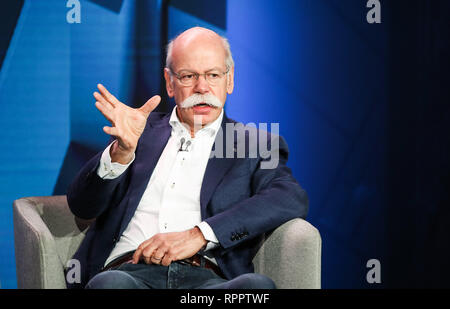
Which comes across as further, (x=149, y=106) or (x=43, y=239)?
(x=149, y=106)

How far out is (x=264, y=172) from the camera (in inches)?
103

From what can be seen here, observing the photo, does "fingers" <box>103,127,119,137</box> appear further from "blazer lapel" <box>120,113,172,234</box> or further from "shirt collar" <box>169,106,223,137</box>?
"shirt collar" <box>169,106,223,137</box>

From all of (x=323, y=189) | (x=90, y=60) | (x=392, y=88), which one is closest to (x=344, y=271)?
(x=323, y=189)

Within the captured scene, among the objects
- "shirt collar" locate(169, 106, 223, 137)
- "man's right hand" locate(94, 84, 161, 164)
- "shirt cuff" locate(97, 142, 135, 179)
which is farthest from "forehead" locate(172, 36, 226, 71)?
"shirt cuff" locate(97, 142, 135, 179)

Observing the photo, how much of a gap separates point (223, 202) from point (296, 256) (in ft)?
1.38

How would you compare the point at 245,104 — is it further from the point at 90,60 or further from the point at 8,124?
the point at 8,124

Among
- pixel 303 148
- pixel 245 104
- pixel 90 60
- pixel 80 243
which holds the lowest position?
pixel 80 243

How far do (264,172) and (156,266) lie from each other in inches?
24.9

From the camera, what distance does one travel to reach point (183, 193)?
2.61 m

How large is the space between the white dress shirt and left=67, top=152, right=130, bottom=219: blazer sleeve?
0.11 ft

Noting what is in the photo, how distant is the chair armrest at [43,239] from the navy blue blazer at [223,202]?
17cm

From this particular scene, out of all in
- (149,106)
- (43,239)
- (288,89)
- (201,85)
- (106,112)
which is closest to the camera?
(43,239)

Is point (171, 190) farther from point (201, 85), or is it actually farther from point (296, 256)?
point (296, 256)

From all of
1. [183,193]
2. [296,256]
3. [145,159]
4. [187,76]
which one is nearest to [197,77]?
[187,76]
